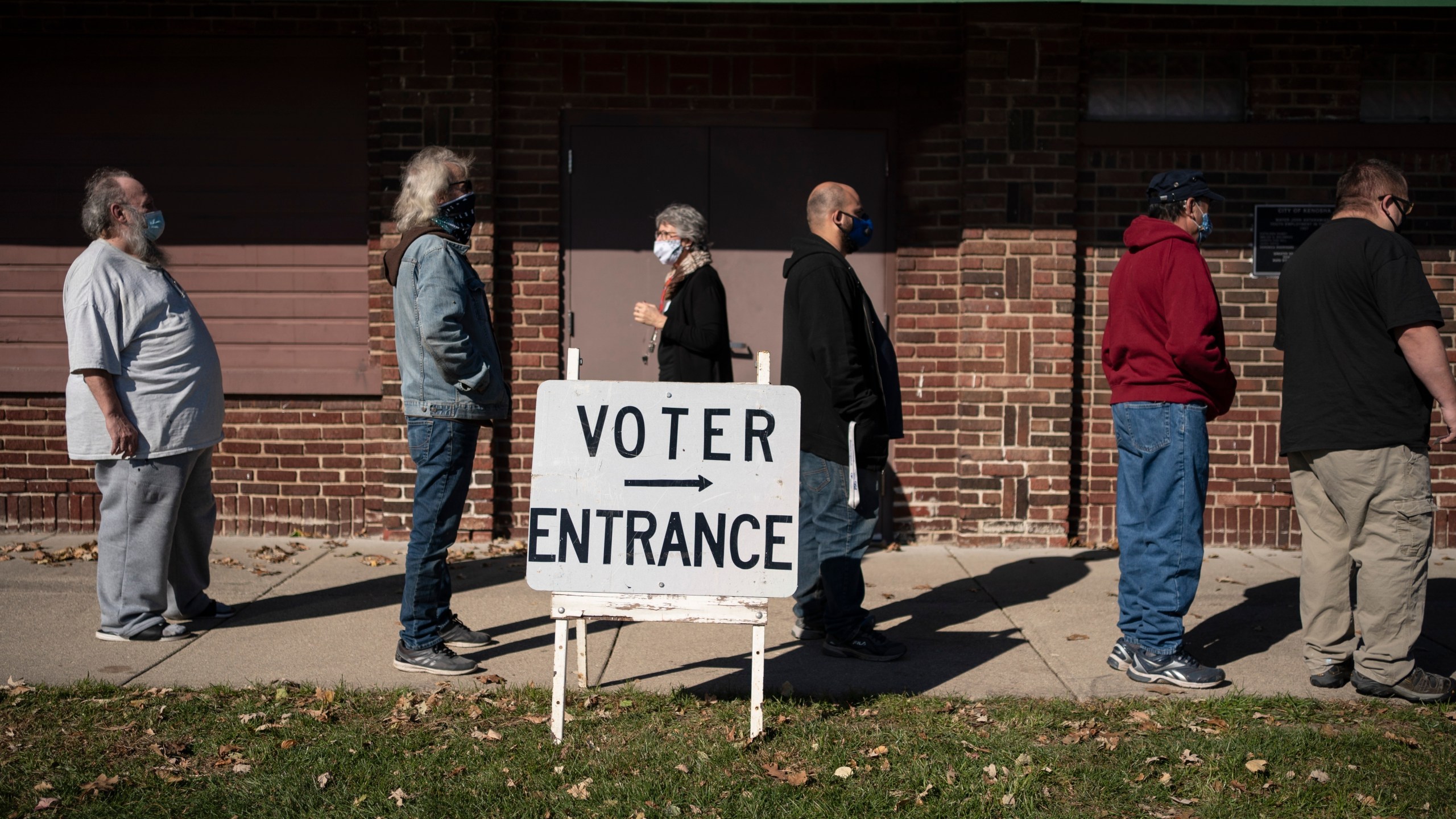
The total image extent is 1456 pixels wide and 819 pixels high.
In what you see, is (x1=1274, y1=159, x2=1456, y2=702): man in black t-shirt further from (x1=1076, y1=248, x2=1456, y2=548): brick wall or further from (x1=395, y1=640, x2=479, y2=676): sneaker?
(x1=395, y1=640, x2=479, y2=676): sneaker

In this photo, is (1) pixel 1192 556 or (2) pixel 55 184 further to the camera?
(2) pixel 55 184

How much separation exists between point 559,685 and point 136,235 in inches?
114

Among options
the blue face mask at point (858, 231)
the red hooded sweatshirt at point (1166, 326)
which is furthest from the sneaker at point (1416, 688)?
the blue face mask at point (858, 231)

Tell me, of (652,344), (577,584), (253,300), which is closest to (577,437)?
(577,584)

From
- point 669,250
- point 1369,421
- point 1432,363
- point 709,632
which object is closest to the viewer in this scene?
point 1432,363

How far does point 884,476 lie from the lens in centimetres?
733

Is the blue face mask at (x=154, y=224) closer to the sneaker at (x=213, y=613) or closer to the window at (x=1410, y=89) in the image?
the sneaker at (x=213, y=613)

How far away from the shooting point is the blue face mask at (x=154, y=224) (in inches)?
198

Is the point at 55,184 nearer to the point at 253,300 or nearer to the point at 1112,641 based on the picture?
the point at 253,300

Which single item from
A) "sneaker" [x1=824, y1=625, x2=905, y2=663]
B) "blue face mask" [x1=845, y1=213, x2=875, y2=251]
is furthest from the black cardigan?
"sneaker" [x1=824, y1=625, x2=905, y2=663]

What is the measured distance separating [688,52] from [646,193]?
0.94 m

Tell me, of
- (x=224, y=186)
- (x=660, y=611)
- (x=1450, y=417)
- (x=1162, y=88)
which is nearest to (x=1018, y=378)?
(x=1162, y=88)

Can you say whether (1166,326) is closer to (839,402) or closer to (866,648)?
(839,402)

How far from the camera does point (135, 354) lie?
4965 mm
